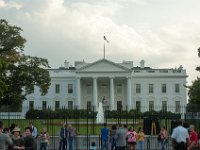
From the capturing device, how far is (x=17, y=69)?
55.8 meters

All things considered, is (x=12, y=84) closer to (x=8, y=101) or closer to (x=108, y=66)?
(x=8, y=101)

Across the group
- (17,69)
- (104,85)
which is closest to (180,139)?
(17,69)

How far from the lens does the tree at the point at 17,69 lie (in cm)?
5359

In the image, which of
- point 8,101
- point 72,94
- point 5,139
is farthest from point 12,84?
point 72,94

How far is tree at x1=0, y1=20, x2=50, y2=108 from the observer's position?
2110 inches

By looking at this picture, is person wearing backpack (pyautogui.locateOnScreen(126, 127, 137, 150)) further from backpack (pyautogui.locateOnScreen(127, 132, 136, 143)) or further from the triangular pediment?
the triangular pediment

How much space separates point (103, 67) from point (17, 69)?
49078mm

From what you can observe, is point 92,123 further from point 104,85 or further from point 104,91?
point 104,85

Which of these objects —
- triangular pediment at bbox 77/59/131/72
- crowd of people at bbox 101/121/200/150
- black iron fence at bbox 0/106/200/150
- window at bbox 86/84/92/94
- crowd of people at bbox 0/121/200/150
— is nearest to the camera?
crowd of people at bbox 0/121/200/150

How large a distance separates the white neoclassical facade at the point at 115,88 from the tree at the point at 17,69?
4590 cm

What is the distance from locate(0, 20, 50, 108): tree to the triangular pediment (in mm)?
44752

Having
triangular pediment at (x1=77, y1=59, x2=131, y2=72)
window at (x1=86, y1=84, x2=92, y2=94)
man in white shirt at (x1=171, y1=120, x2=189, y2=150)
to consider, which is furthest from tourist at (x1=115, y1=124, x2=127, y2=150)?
window at (x1=86, y1=84, x2=92, y2=94)

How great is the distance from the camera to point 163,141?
85.8 feet

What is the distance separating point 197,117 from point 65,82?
79.4m
